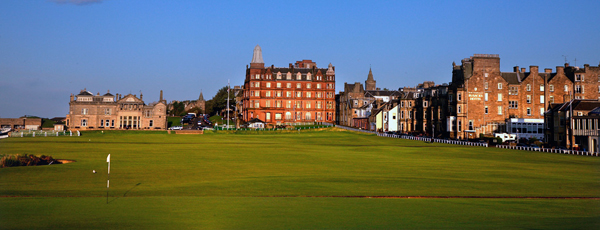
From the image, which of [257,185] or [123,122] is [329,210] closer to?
[257,185]

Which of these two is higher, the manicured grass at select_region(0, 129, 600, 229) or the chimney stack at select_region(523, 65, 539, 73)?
the chimney stack at select_region(523, 65, 539, 73)

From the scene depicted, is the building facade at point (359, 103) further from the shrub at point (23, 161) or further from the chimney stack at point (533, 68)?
the shrub at point (23, 161)

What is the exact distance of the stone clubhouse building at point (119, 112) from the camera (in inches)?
6156

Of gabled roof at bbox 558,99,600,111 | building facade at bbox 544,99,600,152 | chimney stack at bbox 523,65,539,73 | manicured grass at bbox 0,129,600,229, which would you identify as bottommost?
manicured grass at bbox 0,129,600,229

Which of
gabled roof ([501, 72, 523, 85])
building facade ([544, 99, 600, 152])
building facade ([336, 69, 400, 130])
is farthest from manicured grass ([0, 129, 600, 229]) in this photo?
building facade ([336, 69, 400, 130])

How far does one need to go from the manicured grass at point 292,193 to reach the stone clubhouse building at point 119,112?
107 meters

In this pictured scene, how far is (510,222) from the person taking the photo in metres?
23.3

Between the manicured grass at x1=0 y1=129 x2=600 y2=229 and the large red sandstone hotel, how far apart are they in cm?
11074

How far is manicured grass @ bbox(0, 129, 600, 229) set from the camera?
2323cm

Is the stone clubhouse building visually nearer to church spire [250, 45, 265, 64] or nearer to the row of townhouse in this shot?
church spire [250, 45, 265, 64]

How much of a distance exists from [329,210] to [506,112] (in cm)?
9098

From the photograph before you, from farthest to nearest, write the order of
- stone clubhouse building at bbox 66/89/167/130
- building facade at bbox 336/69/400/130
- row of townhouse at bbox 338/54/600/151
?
stone clubhouse building at bbox 66/89/167/130
building facade at bbox 336/69/400/130
row of townhouse at bbox 338/54/600/151

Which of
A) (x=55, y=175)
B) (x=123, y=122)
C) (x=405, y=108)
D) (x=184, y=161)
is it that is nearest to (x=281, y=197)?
(x=55, y=175)

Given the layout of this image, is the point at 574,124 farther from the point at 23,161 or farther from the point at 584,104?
the point at 23,161
